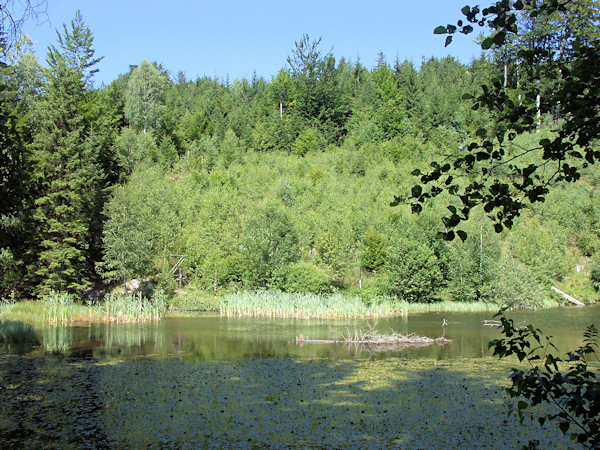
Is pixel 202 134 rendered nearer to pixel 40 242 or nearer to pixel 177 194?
pixel 177 194

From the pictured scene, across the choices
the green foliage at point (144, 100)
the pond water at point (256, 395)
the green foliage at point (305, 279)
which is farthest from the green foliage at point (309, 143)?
the pond water at point (256, 395)

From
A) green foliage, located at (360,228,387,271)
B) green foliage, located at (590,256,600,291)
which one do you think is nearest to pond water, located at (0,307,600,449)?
green foliage, located at (590,256,600,291)

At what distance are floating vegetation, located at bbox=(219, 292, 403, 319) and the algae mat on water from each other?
47.3ft

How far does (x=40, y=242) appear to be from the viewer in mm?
38688

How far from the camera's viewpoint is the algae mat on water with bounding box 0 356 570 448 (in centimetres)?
1089

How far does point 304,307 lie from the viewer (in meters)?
34.4

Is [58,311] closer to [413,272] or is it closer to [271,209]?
[271,209]

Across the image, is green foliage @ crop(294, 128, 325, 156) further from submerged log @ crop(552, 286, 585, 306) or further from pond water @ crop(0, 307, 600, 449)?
pond water @ crop(0, 307, 600, 449)

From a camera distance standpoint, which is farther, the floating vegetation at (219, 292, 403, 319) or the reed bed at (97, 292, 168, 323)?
the floating vegetation at (219, 292, 403, 319)

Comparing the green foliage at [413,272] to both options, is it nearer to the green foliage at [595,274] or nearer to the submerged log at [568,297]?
the submerged log at [568,297]

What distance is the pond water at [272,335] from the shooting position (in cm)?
2139

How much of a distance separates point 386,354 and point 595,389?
17.4 metres

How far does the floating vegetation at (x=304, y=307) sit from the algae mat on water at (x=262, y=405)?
1441 centimetres

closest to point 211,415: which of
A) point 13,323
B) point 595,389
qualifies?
point 595,389
